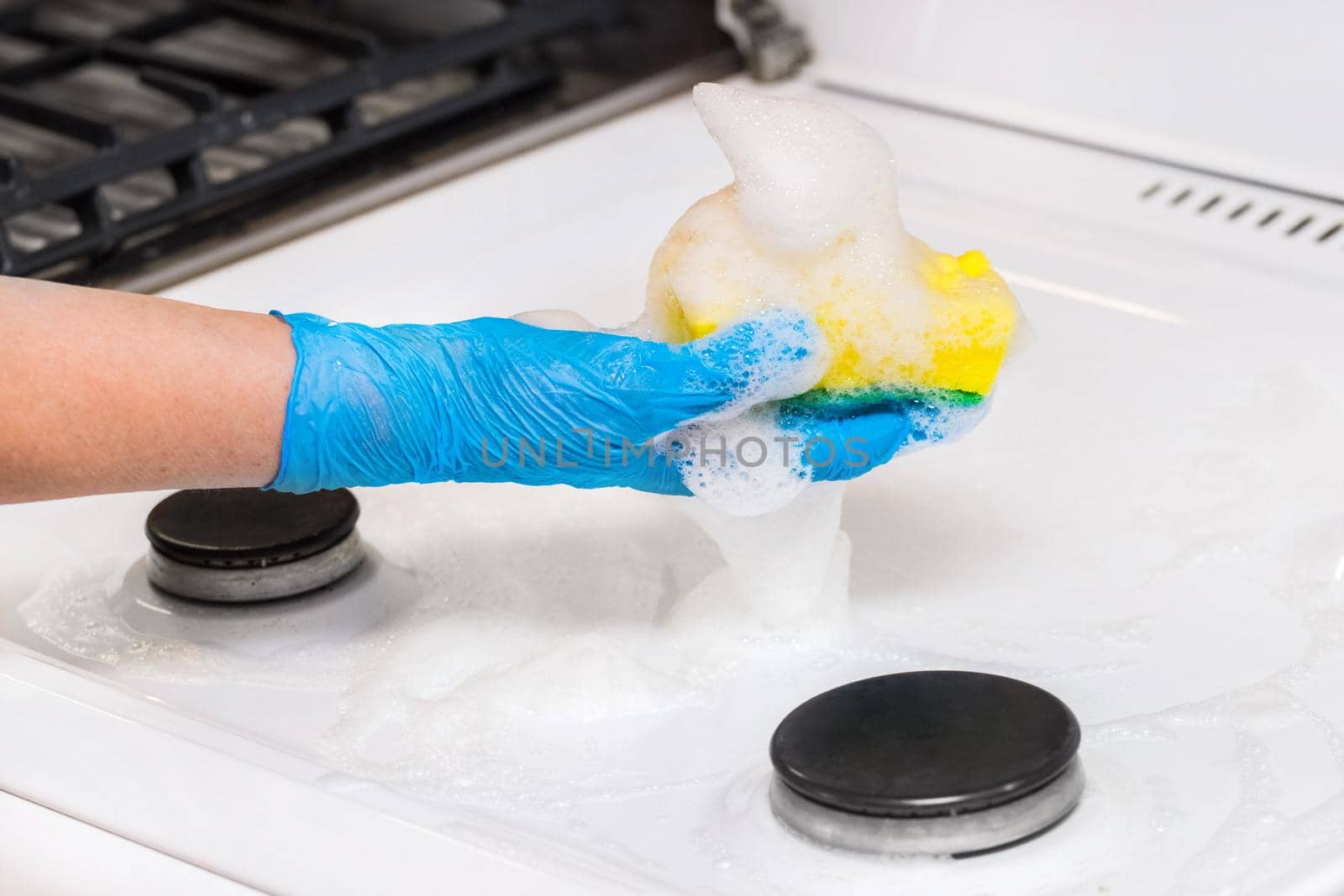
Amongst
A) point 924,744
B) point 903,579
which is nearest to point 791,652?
point 903,579

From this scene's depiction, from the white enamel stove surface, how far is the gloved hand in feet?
0.49

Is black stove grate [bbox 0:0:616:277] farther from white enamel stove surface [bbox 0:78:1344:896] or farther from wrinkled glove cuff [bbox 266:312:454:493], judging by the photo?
wrinkled glove cuff [bbox 266:312:454:493]

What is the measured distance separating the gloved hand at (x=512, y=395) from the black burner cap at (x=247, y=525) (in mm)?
122

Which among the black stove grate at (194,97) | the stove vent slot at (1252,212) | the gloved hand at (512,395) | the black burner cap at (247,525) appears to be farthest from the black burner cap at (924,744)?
the black stove grate at (194,97)

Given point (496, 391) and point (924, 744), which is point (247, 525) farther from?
point (924, 744)

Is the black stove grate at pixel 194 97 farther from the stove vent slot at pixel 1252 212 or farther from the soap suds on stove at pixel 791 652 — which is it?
the stove vent slot at pixel 1252 212

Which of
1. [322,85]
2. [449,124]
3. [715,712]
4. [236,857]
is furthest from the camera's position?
[449,124]

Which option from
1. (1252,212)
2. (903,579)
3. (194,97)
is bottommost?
(903,579)

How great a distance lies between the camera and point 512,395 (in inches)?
34.2

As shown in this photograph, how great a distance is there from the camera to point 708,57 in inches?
61.7

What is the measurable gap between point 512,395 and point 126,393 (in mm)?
203

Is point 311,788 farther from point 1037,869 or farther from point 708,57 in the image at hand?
point 708,57

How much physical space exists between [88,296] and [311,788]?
0.31 meters

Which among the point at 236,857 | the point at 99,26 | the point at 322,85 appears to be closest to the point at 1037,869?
the point at 236,857
